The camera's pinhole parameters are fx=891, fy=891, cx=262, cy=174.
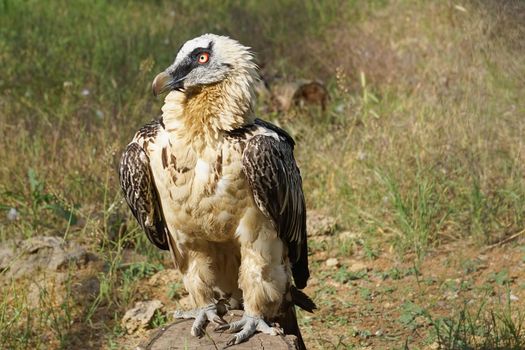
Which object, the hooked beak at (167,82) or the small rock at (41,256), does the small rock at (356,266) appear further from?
the hooked beak at (167,82)

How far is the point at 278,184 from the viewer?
398cm

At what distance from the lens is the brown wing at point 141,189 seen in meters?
4.00

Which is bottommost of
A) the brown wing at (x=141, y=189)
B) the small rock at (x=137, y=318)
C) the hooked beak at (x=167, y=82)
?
the small rock at (x=137, y=318)

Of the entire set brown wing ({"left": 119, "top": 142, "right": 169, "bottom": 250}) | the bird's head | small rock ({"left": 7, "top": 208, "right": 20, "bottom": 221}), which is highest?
the bird's head

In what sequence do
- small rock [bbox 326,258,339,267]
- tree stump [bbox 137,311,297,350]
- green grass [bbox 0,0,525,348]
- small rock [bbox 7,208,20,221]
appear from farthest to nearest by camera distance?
1. small rock [bbox 326,258,339,267]
2. small rock [bbox 7,208,20,221]
3. green grass [bbox 0,0,525,348]
4. tree stump [bbox 137,311,297,350]

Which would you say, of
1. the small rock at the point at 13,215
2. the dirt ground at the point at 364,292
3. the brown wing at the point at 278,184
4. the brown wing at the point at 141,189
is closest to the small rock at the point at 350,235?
the dirt ground at the point at 364,292

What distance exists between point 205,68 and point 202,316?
1110 mm

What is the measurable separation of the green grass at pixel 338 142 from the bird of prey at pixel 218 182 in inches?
40.9

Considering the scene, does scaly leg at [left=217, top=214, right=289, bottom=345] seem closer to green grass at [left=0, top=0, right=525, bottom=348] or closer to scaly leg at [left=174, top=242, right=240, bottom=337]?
scaly leg at [left=174, top=242, right=240, bottom=337]

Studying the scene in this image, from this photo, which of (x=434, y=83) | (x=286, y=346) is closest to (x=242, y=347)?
(x=286, y=346)

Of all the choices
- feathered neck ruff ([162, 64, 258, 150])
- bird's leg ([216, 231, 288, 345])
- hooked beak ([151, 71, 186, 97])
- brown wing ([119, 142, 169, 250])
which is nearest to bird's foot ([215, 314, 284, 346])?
bird's leg ([216, 231, 288, 345])

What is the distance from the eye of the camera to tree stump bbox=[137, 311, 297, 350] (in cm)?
376

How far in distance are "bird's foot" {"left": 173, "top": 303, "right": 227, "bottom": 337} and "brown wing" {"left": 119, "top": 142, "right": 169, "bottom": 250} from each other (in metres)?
0.41

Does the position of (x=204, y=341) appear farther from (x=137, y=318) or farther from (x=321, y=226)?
(x=321, y=226)
